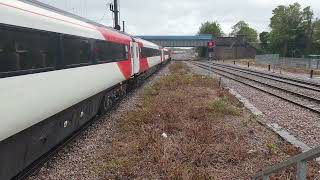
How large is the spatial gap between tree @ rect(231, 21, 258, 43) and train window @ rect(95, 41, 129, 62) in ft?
519

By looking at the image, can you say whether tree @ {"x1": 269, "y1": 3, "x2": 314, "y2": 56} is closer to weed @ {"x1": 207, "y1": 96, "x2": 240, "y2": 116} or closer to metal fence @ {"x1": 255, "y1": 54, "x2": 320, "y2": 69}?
metal fence @ {"x1": 255, "y1": 54, "x2": 320, "y2": 69}

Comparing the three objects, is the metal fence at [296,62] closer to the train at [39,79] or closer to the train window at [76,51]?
the train window at [76,51]

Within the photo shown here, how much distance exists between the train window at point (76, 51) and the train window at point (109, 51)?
1104 millimetres

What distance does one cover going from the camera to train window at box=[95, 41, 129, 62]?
35.9 ft

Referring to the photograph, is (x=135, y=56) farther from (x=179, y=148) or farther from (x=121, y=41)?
(x=179, y=148)

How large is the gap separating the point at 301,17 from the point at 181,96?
303 feet

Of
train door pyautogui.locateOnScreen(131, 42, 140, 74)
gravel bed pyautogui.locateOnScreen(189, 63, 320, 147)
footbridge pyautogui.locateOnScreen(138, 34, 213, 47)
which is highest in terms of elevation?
footbridge pyautogui.locateOnScreen(138, 34, 213, 47)

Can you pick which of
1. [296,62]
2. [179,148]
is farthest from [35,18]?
[296,62]

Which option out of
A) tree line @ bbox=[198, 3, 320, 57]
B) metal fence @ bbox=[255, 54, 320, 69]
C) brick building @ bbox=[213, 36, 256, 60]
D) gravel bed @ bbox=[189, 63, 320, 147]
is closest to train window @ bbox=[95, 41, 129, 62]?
gravel bed @ bbox=[189, 63, 320, 147]

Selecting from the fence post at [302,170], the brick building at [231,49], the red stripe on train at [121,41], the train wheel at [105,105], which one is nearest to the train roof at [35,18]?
the red stripe on train at [121,41]

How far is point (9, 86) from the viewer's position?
5273 millimetres

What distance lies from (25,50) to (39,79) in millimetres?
579

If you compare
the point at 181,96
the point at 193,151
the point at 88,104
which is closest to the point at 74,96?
the point at 88,104

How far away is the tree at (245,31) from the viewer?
17275 centimetres
